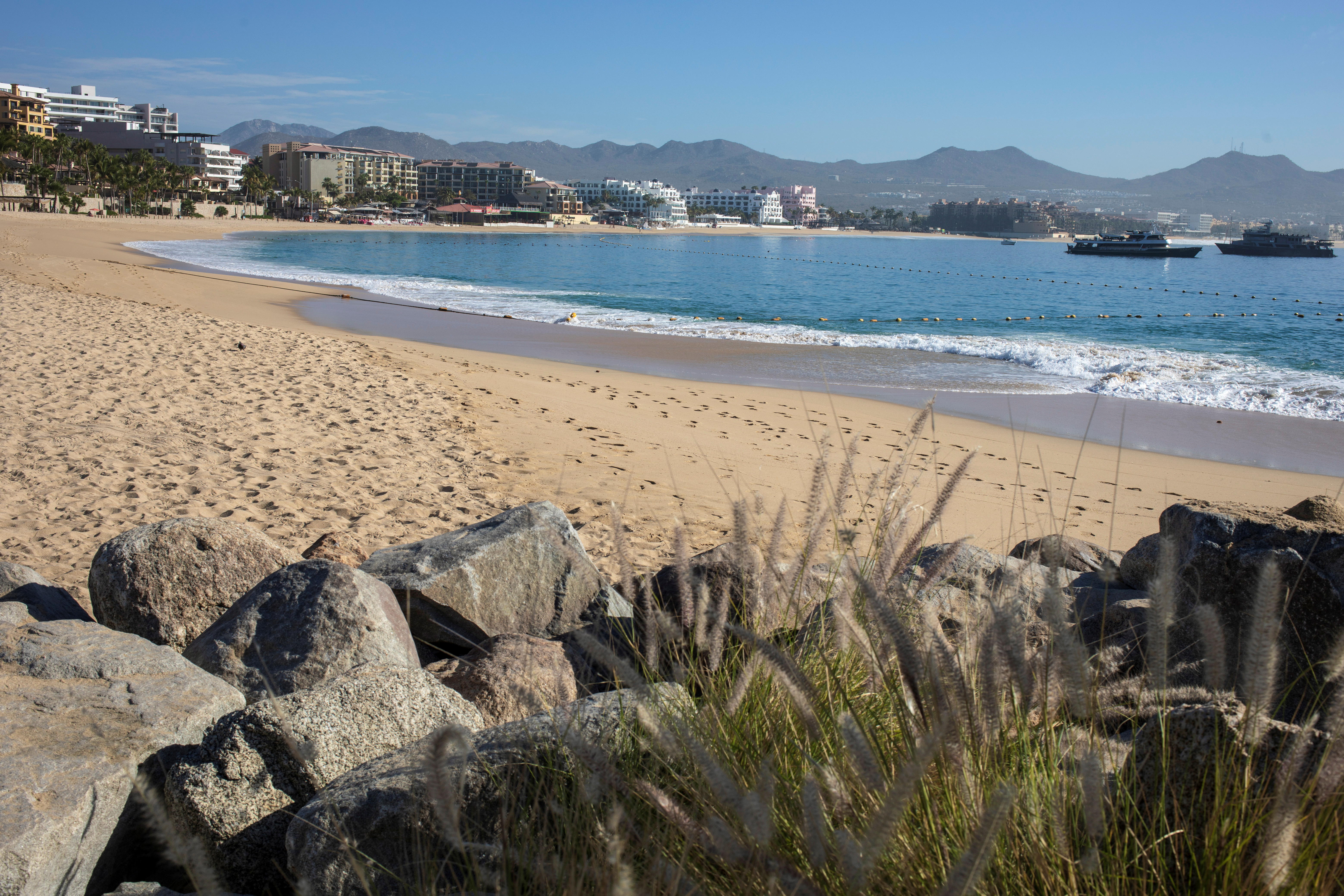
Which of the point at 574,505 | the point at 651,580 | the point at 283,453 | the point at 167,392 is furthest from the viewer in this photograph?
the point at 167,392

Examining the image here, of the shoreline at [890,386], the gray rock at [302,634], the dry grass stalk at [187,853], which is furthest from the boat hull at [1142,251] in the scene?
the dry grass stalk at [187,853]

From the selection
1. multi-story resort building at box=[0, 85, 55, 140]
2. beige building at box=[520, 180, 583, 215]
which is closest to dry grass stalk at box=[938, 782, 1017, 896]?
multi-story resort building at box=[0, 85, 55, 140]

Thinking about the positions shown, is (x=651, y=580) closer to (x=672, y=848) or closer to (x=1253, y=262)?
(x=672, y=848)

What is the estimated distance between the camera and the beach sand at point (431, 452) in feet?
18.5

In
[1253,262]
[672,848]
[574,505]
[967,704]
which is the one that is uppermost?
[1253,262]

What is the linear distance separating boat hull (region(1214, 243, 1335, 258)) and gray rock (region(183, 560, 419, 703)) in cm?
11313

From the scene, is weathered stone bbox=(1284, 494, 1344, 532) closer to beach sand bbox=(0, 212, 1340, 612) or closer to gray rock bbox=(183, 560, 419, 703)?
beach sand bbox=(0, 212, 1340, 612)

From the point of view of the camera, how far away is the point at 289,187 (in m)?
135

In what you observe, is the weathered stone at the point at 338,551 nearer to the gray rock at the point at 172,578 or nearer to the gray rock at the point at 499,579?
the gray rock at the point at 499,579

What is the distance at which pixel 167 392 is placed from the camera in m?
8.70

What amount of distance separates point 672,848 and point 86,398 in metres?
8.46

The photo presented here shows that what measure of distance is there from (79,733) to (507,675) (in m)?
1.17

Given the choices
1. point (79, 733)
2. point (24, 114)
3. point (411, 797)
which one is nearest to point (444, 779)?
point (411, 797)

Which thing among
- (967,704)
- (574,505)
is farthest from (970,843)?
(574,505)
